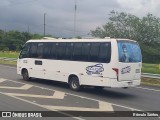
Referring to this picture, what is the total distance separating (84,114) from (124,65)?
5.15 metres

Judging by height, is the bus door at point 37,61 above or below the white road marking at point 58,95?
above

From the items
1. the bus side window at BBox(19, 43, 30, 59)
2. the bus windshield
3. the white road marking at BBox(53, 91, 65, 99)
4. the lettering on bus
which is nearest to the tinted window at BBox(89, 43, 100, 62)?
the bus windshield

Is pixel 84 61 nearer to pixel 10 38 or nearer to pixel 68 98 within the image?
pixel 68 98

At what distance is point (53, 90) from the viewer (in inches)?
687

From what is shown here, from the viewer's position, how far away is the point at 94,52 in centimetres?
1691

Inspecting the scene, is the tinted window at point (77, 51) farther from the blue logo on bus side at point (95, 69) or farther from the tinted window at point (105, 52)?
the tinted window at point (105, 52)

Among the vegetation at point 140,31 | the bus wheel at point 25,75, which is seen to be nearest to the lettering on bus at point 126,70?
the bus wheel at point 25,75

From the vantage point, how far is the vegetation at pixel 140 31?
2458 inches

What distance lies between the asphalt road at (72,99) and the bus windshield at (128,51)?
1.64 metres

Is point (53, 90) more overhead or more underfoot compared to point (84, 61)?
more underfoot

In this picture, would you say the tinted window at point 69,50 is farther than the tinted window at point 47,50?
No

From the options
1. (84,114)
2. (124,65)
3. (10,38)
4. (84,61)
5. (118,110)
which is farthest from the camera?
(10,38)

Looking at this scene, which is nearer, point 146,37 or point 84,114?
point 84,114

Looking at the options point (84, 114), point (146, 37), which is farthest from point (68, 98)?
point (146, 37)
